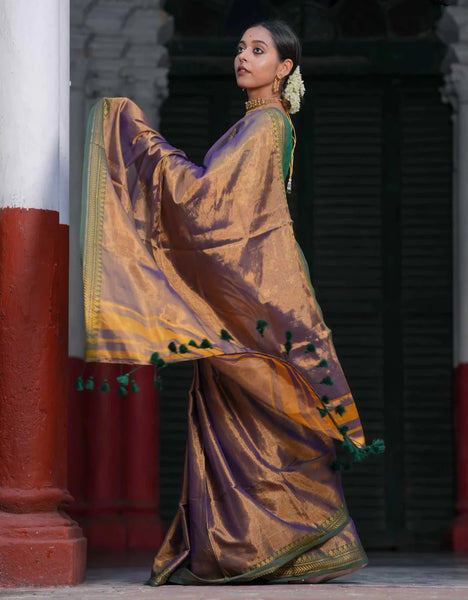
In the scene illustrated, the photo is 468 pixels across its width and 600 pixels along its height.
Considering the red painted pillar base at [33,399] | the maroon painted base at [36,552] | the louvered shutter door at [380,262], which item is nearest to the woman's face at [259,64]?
the red painted pillar base at [33,399]

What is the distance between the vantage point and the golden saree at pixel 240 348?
448 centimetres

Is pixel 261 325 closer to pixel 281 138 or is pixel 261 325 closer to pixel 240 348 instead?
pixel 240 348

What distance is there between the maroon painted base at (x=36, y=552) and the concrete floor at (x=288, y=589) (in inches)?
2.2

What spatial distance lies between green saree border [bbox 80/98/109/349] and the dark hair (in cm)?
70

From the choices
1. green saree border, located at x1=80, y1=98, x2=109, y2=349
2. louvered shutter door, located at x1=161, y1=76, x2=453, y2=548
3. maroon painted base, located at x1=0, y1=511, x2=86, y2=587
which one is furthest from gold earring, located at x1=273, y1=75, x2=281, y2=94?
louvered shutter door, located at x1=161, y1=76, x2=453, y2=548

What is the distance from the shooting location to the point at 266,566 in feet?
14.6

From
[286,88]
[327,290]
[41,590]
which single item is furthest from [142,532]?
[286,88]

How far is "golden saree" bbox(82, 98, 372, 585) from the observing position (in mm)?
4477

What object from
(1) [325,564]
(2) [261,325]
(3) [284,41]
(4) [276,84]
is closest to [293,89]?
(4) [276,84]

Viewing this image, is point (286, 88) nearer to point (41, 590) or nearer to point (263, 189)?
point (263, 189)

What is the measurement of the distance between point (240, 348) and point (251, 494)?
54 cm

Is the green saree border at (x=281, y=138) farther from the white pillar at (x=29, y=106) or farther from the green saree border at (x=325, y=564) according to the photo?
the green saree border at (x=325, y=564)

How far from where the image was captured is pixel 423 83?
697 cm

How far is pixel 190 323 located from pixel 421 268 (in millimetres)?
2764
